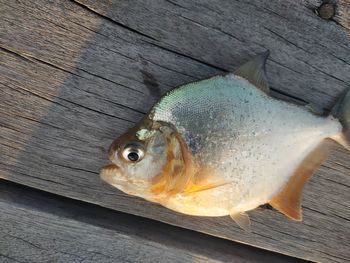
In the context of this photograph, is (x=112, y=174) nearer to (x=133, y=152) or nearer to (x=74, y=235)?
(x=133, y=152)

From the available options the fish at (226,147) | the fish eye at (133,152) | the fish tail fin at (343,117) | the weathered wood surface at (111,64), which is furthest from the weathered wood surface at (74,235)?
the fish tail fin at (343,117)

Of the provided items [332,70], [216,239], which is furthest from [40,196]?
[332,70]

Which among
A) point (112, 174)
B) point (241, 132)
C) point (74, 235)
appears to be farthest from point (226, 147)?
point (74, 235)

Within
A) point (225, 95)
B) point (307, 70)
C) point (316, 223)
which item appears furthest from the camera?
point (316, 223)

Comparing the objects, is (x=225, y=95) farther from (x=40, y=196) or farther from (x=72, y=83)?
(x=40, y=196)

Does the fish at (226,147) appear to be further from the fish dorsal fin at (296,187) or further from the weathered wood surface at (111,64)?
the weathered wood surface at (111,64)

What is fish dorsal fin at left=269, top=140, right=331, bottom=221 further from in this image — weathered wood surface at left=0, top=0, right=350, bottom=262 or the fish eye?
the fish eye

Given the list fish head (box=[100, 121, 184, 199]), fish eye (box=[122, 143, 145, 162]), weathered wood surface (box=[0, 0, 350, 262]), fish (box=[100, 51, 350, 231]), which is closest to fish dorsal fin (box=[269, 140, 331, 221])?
fish (box=[100, 51, 350, 231])
